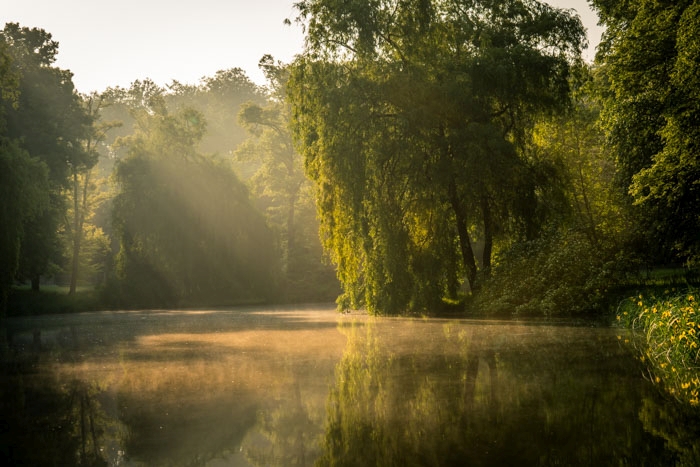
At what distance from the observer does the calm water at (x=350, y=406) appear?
5484 mm

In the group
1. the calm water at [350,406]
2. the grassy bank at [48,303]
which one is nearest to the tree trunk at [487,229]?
the calm water at [350,406]

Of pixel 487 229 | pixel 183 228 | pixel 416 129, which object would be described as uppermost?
pixel 416 129

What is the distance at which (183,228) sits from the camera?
121 ft

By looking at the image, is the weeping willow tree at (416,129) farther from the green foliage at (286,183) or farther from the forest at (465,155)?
the green foliage at (286,183)

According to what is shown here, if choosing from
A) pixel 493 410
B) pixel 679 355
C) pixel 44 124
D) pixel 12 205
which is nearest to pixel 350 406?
pixel 493 410

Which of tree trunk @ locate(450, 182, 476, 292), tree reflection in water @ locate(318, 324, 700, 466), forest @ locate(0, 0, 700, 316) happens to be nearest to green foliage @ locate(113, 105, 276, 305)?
forest @ locate(0, 0, 700, 316)

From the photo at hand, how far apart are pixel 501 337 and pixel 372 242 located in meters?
8.27

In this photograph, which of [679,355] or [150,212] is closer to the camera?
[679,355]

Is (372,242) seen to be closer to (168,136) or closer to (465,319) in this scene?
(465,319)

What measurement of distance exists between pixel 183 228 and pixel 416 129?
19040 mm

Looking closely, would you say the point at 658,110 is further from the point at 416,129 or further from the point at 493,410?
the point at 493,410

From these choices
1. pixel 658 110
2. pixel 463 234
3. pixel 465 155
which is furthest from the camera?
pixel 463 234

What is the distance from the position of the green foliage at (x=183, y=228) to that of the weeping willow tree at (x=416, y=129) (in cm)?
1583

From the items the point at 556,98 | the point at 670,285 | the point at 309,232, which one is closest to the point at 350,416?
the point at 670,285
